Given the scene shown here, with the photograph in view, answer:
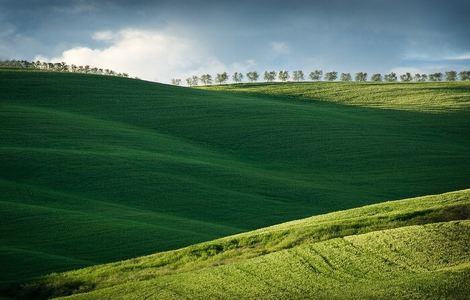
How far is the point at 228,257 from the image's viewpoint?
19.4 m

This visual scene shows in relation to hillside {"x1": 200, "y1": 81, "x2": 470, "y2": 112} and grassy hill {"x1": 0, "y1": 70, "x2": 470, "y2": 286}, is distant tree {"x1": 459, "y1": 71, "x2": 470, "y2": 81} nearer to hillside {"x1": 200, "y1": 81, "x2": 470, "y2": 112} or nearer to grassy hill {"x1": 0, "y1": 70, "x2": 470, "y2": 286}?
hillside {"x1": 200, "y1": 81, "x2": 470, "y2": 112}

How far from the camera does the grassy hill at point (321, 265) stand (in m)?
14.8

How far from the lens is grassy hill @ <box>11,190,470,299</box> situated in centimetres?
1477

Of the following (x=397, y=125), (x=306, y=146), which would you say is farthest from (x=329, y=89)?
(x=306, y=146)

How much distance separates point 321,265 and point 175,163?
2791cm

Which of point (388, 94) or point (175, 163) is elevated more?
point (388, 94)

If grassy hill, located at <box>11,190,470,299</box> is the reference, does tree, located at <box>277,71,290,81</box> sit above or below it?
above

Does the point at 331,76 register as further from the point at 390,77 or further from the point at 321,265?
the point at 321,265

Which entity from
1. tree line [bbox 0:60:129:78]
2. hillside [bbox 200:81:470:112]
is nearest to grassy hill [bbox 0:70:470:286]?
hillside [bbox 200:81:470:112]

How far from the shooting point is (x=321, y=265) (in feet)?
54.5

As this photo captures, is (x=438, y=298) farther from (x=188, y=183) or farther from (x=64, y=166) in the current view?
(x=64, y=166)

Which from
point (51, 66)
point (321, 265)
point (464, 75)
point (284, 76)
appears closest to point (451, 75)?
point (464, 75)

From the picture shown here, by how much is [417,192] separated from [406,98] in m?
43.0

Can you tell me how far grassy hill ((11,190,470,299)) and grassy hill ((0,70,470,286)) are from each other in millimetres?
4753
